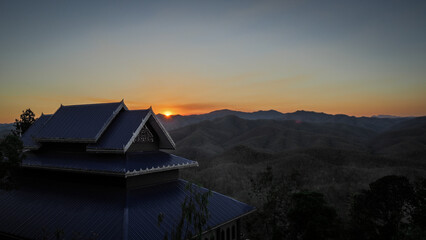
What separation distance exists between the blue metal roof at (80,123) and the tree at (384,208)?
736 inches

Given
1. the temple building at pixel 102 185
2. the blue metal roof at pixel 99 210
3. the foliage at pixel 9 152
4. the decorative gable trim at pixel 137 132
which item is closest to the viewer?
the foliage at pixel 9 152

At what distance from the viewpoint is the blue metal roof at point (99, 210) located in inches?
408

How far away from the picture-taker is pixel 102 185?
13.2 m

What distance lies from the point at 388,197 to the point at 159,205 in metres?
16.0

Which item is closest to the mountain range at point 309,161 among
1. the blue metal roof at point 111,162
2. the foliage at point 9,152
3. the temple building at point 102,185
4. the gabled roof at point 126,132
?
the gabled roof at point 126,132

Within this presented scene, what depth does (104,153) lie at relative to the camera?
14.0 metres

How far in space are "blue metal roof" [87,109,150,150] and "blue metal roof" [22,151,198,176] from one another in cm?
67

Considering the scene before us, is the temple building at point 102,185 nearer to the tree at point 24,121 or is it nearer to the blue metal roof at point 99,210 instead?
the blue metal roof at point 99,210

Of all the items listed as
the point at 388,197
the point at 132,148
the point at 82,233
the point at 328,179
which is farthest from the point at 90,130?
the point at 328,179

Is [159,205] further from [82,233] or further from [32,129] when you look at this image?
[32,129]

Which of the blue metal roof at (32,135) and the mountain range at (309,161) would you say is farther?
the mountain range at (309,161)

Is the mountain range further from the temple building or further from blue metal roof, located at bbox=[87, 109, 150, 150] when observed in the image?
blue metal roof, located at bbox=[87, 109, 150, 150]

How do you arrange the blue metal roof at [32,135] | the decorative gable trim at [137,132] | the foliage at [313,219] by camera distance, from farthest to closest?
1. the foliage at [313,219]
2. the blue metal roof at [32,135]
3. the decorative gable trim at [137,132]

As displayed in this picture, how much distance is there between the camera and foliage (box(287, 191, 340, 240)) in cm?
1678
